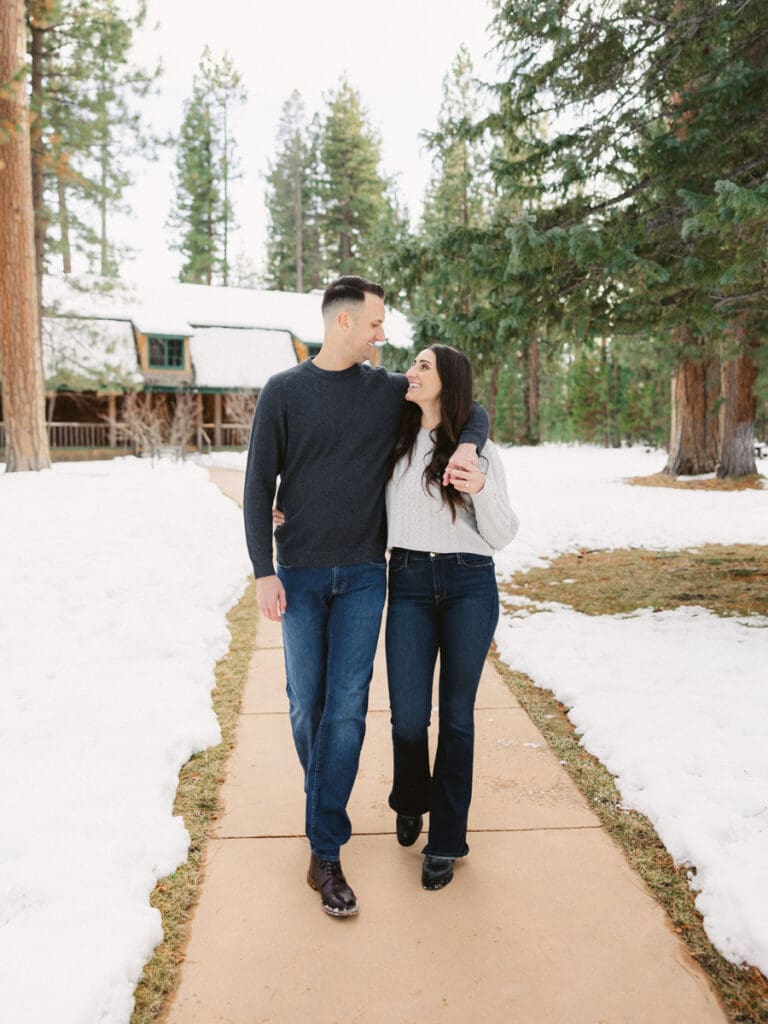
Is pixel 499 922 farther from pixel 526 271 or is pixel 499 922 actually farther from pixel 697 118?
pixel 697 118

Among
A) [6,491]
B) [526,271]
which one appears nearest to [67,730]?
[526,271]

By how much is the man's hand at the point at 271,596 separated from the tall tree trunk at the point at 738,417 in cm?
1538

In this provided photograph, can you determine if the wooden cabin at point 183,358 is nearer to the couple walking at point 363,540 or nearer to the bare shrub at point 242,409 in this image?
the bare shrub at point 242,409

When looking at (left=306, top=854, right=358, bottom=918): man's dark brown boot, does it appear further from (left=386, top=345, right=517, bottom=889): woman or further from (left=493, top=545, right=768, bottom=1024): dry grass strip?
(left=493, top=545, right=768, bottom=1024): dry grass strip

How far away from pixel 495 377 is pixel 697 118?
3354 centimetres

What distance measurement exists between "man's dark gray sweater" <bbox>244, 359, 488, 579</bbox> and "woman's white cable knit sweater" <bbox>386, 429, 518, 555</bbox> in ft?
0.26

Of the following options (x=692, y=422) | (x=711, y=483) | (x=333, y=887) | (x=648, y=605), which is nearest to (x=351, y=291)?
(x=333, y=887)

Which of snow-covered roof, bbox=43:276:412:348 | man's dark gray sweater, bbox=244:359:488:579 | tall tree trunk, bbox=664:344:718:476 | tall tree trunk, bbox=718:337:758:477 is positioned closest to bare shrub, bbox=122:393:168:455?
snow-covered roof, bbox=43:276:412:348

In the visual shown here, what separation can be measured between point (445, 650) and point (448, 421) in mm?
788

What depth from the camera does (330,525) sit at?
8.96ft

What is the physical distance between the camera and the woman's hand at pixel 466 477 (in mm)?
2568

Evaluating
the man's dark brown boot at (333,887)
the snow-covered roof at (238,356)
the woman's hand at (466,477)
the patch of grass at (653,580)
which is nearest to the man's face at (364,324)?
the woman's hand at (466,477)

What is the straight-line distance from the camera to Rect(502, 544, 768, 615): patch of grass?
6.91 m

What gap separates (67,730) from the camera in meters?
4.05
